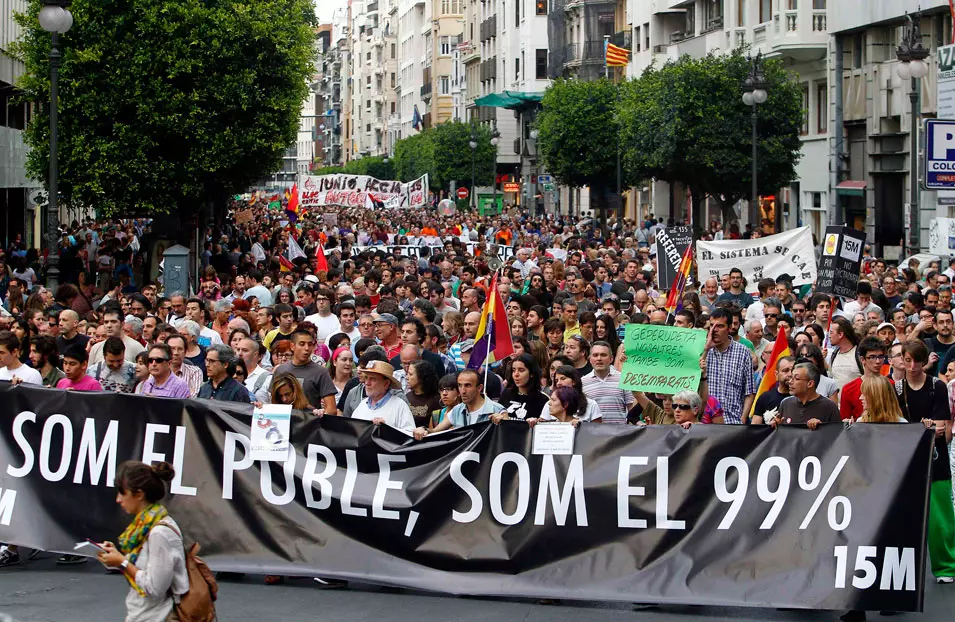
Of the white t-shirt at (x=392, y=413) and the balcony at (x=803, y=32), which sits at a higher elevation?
the balcony at (x=803, y=32)

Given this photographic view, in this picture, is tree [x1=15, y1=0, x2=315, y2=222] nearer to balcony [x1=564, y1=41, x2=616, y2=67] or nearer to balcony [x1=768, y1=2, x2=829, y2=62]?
balcony [x1=768, y1=2, x2=829, y2=62]

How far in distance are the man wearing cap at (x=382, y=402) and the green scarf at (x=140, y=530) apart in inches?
130

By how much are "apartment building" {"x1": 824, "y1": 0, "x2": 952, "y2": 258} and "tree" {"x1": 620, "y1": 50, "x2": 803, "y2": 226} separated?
1.36 metres

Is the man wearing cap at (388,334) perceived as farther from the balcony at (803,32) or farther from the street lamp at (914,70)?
the balcony at (803,32)

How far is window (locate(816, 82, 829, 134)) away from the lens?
151 feet

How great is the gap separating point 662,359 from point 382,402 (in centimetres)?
198

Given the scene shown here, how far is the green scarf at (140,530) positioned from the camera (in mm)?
6566

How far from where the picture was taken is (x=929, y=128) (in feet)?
61.3

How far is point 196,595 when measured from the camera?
21.7 feet

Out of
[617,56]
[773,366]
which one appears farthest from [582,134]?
[773,366]

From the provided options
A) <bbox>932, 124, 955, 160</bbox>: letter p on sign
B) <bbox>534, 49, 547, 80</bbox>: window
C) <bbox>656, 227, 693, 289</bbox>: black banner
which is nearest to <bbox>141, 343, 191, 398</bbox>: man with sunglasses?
<bbox>932, 124, 955, 160</bbox>: letter p on sign

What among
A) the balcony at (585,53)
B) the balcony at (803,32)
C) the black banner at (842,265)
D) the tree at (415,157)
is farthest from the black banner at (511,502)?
the tree at (415,157)

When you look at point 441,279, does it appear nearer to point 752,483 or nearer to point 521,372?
point 521,372

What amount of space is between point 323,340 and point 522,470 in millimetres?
6721
